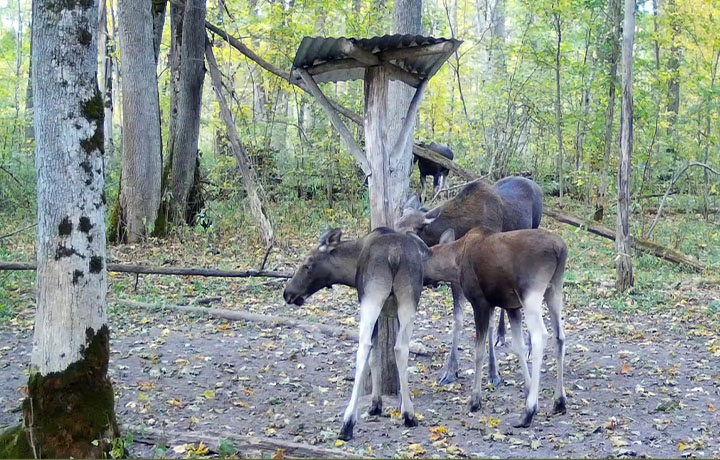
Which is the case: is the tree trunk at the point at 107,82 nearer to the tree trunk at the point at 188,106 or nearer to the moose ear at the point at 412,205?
the tree trunk at the point at 188,106

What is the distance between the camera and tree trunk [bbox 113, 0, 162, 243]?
50.3ft

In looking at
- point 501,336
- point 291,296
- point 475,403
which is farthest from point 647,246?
point 291,296

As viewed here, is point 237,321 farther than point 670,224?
No

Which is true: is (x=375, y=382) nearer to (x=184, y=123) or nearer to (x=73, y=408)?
(x=73, y=408)

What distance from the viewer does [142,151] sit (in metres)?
15.5

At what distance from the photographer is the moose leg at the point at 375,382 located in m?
7.18

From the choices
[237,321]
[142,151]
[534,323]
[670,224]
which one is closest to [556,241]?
[534,323]

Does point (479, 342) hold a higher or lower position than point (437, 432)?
higher

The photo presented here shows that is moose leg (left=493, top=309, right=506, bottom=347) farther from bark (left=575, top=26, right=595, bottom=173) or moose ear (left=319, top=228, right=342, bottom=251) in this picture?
bark (left=575, top=26, right=595, bottom=173)

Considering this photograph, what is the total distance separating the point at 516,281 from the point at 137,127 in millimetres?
10797

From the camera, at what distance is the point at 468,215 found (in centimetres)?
935

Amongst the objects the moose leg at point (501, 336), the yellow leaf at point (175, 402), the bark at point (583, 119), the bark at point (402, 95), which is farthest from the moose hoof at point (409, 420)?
the bark at point (583, 119)

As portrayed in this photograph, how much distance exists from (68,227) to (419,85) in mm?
4145

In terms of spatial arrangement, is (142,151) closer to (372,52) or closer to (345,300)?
(345,300)
